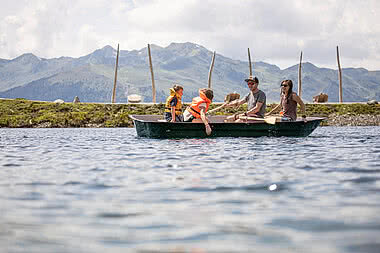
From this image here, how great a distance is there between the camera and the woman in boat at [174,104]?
15875mm

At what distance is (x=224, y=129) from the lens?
1606 cm

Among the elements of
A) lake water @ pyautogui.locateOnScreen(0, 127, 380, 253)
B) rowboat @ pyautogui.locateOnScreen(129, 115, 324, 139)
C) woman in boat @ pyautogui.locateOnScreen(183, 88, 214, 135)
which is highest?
woman in boat @ pyautogui.locateOnScreen(183, 88, 214, 135)

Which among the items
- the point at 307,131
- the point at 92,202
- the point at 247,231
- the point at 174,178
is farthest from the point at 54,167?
the point at 307,131

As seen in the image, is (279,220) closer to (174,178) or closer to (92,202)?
(92,202)

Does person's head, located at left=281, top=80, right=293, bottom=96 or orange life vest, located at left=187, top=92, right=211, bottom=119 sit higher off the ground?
person's head, located at left=281, top=80, right=293, bottom=96

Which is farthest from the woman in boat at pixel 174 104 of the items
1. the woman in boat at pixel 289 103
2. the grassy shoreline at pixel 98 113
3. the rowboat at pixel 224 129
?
the grassy shoreline at pixel 98 113

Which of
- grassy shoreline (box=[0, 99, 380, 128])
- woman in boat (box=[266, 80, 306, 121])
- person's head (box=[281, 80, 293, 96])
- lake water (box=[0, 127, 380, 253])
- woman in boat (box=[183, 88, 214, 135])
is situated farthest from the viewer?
grassy shoreline (box=[0, 99, 380, 128])

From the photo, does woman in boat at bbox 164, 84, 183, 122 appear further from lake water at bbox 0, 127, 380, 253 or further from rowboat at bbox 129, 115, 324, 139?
lake water at bbox 0, 127, 380, 253

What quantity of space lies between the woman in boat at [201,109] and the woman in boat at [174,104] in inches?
12.6

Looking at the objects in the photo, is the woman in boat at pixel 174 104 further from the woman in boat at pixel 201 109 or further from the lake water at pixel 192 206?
the lake water at pixel 192 206

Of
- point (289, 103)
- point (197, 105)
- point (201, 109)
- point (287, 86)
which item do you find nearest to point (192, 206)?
point (201, 109)

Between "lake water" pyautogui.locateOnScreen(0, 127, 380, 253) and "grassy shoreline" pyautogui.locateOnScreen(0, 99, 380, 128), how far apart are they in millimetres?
27651

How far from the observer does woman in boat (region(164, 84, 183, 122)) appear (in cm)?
1588

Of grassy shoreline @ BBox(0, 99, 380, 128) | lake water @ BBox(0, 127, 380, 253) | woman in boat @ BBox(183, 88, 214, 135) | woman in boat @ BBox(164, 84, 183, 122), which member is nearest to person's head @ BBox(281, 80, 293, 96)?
woman in boat @ BBox(183, 88, 214, 135)
